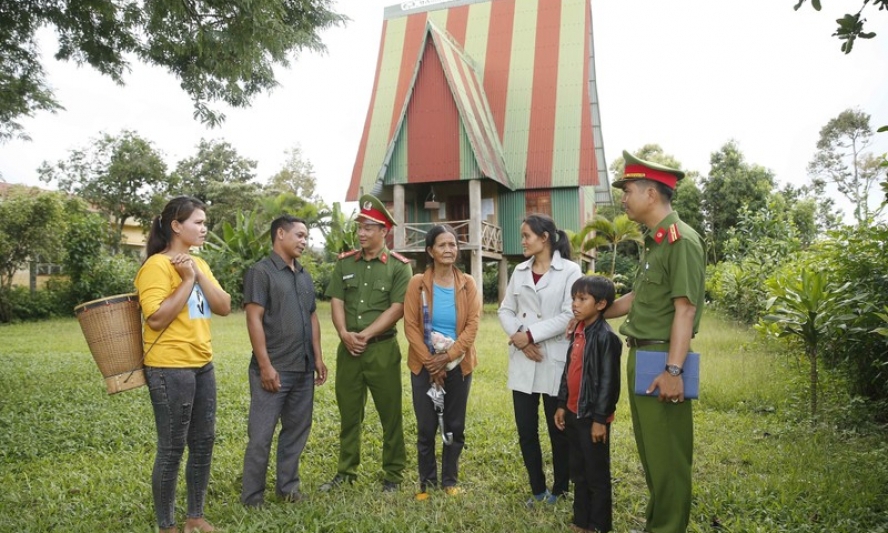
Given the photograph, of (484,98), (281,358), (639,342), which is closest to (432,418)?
(281,358)

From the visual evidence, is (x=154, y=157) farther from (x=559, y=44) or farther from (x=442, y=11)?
(x=559, y=44)

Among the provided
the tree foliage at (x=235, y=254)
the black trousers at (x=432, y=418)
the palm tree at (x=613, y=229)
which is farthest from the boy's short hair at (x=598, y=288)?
the tree foliage at (x=235, y=254)

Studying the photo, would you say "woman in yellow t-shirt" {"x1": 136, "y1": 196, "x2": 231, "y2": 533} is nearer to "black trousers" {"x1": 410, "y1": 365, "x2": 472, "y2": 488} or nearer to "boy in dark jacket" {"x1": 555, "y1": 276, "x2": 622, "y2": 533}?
"black trousers" {"x1": 410, "y1": 365, "x2": 472, "y2": 488}

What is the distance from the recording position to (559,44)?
1992 cm

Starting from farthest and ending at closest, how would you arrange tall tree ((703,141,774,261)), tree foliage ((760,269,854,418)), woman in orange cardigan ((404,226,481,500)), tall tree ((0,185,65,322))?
1. tall tree ((703,141,774,261))
2. tall tree ((0,185,65,322))
3. tree foliage ((760,269,854,418))
4. woman in orange cardigan ((404,226,481,500))

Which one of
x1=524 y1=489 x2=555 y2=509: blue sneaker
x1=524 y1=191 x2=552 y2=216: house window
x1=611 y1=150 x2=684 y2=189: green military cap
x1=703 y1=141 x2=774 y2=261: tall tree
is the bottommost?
x1=524 y1=489 x2=555 y2=509: blue sneaker

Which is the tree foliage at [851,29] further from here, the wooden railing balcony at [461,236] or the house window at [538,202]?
the house window at [538,202]

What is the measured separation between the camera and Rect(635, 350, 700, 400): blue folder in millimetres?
3291

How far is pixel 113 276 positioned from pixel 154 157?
46.4 ft

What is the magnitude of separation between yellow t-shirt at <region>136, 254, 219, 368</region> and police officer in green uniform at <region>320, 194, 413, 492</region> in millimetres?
1163

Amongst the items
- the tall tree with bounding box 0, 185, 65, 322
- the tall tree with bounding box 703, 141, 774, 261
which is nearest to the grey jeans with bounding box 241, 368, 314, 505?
the tall tree with bounding box 0, 185, 65, 322

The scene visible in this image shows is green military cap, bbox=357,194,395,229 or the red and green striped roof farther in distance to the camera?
the red and green striped roof

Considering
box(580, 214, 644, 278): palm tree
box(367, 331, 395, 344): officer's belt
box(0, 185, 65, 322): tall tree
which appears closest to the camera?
box(367, 331, 395, 344): officer's belt

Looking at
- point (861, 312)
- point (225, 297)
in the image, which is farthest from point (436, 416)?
point (861, 312)
